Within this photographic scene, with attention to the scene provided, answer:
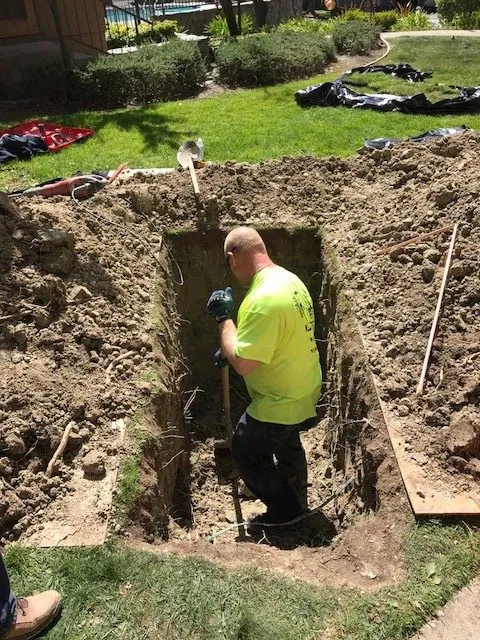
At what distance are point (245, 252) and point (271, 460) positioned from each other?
5.76 feet

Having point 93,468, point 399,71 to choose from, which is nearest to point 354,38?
point 399,71

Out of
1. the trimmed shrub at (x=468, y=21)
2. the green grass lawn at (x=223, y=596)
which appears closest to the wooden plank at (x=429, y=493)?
the green grass lawn at (x=223, y=596)

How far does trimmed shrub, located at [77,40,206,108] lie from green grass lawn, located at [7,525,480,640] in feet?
38.9

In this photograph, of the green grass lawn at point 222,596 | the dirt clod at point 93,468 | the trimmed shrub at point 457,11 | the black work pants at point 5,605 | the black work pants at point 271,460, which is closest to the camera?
the black work pants at point 5,605

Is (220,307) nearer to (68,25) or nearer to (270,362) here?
(270,362)

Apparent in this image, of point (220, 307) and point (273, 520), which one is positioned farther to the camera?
point (273, 520)

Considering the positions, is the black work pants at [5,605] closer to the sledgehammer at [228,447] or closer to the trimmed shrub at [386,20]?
the sledgehammer at [228,447]

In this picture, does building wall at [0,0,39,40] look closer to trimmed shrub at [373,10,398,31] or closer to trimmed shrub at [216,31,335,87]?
trimmed shrub at [216,31,335,87]

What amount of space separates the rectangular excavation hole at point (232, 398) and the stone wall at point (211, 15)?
57.8ft

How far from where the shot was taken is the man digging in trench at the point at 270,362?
4.07 meters

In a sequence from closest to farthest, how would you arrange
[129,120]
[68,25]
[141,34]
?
[129,120] → [68,25] → [141,34]

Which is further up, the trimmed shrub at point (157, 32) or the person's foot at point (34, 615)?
the trimmed shrub at point (157, 32)

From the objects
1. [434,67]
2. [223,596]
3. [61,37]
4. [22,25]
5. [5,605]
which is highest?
[22,25]

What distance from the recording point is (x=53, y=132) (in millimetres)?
10578
